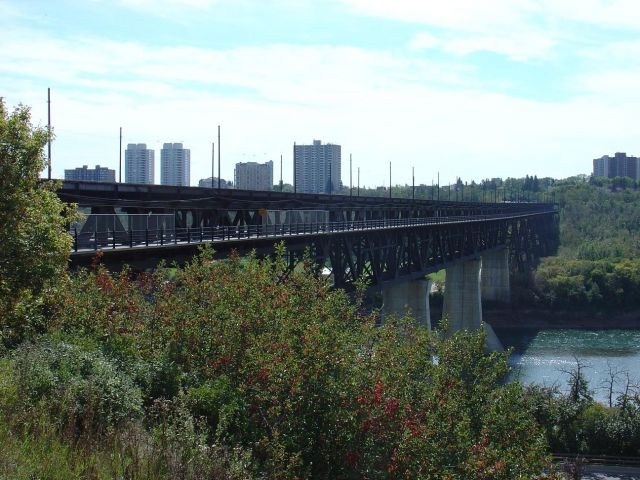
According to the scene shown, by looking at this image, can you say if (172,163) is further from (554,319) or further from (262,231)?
(262,231)

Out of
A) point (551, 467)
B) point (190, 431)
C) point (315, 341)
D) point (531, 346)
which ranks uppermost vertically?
point (315, 341)

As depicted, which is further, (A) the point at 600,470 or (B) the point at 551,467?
(A) the point at 600,470

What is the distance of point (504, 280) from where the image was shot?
102 m

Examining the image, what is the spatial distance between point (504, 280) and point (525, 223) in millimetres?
23350

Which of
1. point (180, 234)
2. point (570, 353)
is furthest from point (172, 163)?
point (180, 234)

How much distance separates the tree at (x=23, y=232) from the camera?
51.6ft

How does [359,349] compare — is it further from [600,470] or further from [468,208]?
[468,208]

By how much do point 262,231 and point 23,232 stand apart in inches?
831

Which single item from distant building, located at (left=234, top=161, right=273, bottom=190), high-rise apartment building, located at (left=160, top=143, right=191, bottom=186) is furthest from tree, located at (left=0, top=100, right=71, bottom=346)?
distant building, located at (left=234, top=161, right=273, bottom=190)

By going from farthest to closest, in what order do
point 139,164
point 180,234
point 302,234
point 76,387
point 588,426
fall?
1. point 139,164
2. point 302,234
3. point 588,426
4. point 180,234
5. point 76,387

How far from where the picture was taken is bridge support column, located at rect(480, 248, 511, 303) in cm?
10156

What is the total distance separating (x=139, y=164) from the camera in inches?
5256

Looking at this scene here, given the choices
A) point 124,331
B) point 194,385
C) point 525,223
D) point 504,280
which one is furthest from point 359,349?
point 525,223

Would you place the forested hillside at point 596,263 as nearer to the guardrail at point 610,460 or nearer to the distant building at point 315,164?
the distant building at point 315,164
